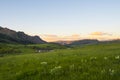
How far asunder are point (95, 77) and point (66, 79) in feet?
6.07

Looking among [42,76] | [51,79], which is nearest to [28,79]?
[42,76]

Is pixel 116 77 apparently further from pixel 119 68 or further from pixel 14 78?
pixel 14 78

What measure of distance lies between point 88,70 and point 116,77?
3075 millimetres

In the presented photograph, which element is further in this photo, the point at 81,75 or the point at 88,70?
the point at 88,70

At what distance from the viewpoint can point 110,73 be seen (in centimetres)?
1551

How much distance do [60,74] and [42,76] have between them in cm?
134

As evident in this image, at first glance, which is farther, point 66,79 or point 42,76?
point 42,76

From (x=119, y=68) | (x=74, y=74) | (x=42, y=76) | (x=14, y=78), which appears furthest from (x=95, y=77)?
(x=14, y=78)

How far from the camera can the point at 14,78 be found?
18719 millimetres

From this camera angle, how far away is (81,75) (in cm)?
1602

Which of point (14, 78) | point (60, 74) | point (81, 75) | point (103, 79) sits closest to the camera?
point (103, 79)

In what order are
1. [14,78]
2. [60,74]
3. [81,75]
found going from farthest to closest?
[14,78]
[60,74]
[81,75]

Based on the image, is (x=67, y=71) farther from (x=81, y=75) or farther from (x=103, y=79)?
(x=103, y=79)

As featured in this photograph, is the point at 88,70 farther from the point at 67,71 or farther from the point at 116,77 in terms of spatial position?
the point at 116,77
